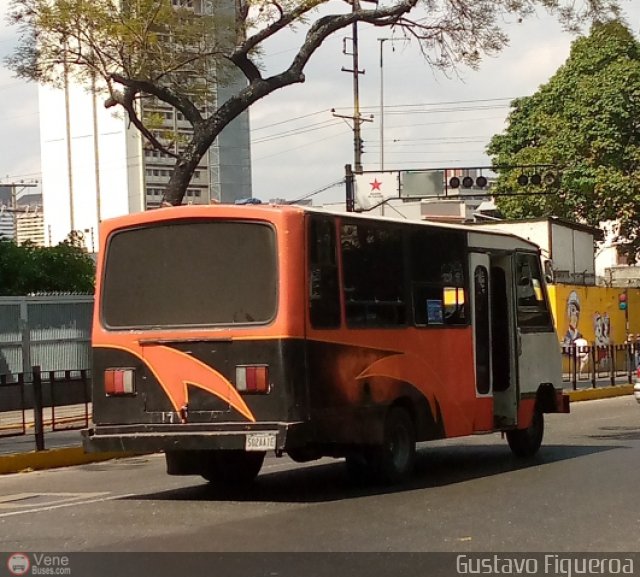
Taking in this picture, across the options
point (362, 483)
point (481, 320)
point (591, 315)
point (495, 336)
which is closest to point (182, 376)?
point (362, 483)

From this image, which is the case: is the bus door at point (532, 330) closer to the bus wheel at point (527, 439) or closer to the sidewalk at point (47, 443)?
the bus wheel at point (527, 439)

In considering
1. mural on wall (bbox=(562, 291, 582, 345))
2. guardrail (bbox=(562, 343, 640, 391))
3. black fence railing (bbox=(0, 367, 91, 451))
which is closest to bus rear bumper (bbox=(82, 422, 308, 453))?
black fence railing (bbox=(0, 367, 91, 451))

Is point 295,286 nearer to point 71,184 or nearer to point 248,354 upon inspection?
point 248,354

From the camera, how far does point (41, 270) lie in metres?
34.6

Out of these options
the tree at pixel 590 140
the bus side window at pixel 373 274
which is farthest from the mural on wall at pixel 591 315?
the bus side window at pixel 373 274

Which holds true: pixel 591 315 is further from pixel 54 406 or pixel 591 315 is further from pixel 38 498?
pixel 38 498

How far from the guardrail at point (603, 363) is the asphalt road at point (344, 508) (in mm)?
16733

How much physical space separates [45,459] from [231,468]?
4.03 metres

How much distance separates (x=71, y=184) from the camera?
115562 mm

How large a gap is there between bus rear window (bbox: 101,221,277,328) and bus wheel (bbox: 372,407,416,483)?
6.32 feet

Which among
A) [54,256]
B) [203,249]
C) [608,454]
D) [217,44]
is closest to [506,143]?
[54,256]

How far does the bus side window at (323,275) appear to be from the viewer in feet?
37.8

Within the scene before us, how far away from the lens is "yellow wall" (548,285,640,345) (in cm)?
4219

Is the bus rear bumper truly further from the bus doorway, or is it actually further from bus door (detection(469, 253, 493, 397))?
the bus doorway
